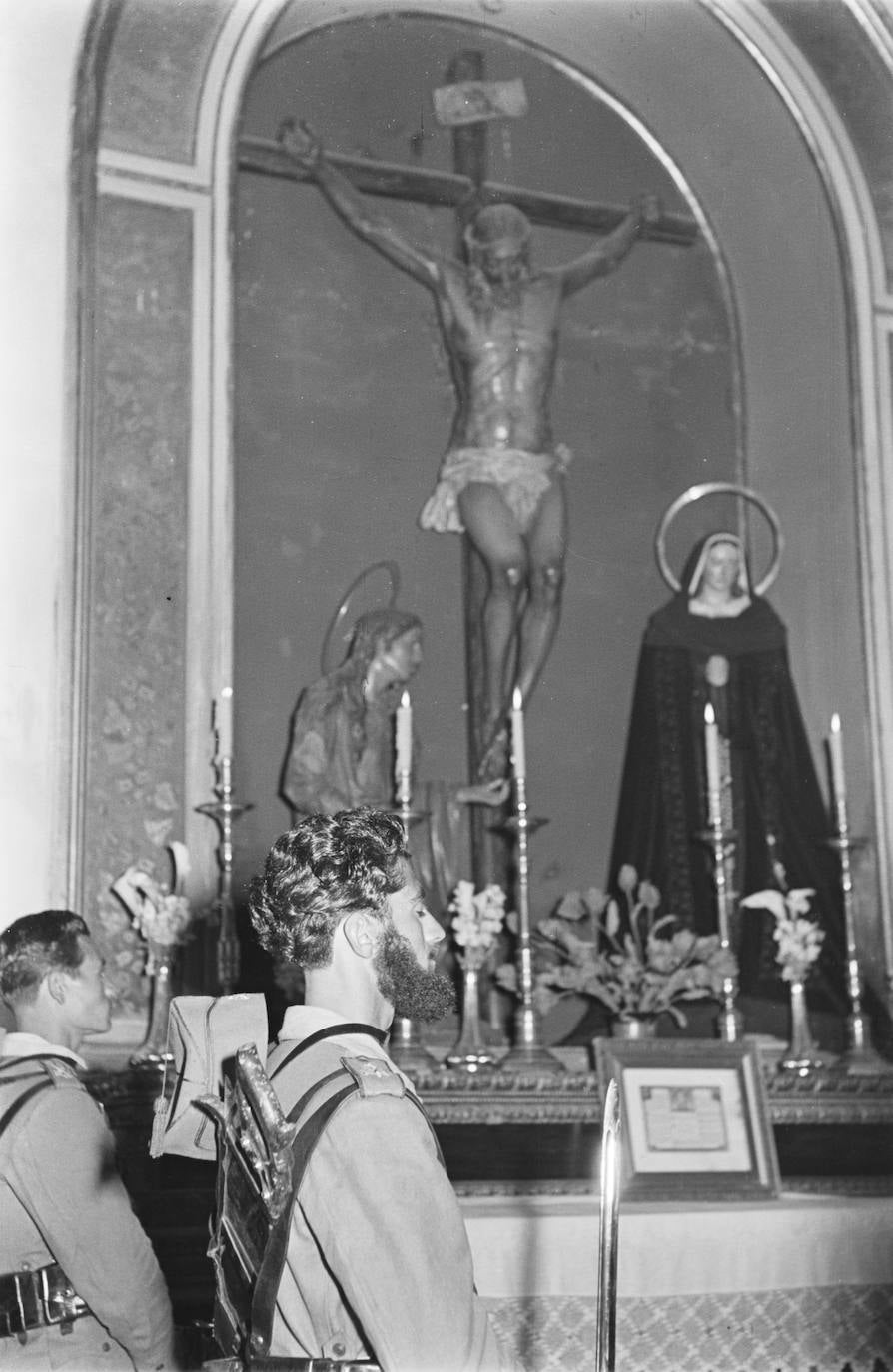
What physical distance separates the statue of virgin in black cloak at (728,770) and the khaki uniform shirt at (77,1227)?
3.84 m

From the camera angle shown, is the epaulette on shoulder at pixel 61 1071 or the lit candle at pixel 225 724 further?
the lit candle at pixel 225 724

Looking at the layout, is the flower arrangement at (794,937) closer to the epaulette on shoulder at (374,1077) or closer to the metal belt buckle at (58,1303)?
the metal belt buckle at (58,1303)

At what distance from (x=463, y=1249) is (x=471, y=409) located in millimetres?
5115

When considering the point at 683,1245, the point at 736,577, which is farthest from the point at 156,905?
the point at 736,577

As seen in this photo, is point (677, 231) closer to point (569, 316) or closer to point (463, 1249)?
point (569, 316)

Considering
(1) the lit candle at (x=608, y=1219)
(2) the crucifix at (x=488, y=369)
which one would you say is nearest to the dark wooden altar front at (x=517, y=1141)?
(2) the crucifix at (x=488, y=369)

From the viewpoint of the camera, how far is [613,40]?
7227mm

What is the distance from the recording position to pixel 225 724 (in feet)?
18.4

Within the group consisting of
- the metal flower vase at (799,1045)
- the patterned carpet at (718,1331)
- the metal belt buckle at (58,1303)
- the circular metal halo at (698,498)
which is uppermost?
the circular metal halo at (698,498)

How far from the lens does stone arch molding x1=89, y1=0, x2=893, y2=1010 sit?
5.81m

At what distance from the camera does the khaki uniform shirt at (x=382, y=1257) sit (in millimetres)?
1888

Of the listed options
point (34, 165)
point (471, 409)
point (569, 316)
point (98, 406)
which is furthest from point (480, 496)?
point (34, 165)

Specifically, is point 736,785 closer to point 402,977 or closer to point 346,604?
point 346,604

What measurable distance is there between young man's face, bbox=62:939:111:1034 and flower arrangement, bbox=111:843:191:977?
2.15 meters
